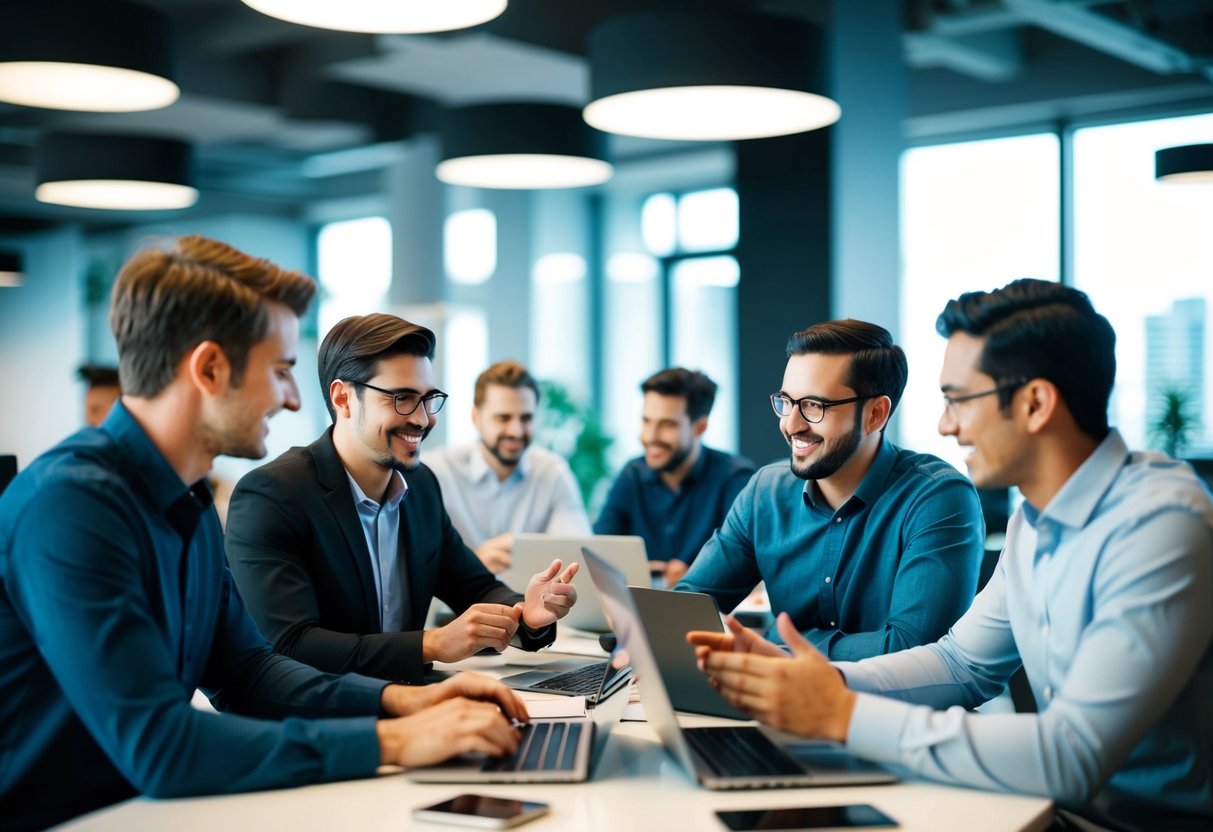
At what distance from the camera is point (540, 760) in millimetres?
1752

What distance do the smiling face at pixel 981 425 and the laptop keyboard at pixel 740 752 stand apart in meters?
0.57

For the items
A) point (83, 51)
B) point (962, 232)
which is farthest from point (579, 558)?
point (962, 232)

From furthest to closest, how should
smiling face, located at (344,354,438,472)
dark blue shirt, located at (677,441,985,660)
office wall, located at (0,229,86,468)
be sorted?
office wall, located at (0,229,86,468)
smiling face, located at (344,354,438,472)
dark blue shirt, located at (677,441,985,660)

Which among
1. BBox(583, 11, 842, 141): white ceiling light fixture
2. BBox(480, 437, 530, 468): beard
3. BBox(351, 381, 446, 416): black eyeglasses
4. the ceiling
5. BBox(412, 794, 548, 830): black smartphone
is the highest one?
the ceiling

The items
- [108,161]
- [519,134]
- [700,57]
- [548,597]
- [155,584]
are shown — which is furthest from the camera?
[108,161]

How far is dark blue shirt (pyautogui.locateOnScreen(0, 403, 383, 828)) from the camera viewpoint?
5.08ft

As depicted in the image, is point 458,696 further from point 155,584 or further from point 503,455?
point 503,455

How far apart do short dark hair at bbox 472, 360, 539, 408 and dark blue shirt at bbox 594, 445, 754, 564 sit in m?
0.64

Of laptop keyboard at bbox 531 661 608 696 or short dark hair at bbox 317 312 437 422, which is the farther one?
short dark hair at bbox 317 312 437 422

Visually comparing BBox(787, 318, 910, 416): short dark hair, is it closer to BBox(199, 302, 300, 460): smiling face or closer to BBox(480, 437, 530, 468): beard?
BBox(199, 302, 300, 460): smiling face

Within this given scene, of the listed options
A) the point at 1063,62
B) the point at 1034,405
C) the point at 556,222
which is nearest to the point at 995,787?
the point at 1034,405

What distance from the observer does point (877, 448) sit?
9.01ft

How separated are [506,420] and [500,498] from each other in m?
0.37

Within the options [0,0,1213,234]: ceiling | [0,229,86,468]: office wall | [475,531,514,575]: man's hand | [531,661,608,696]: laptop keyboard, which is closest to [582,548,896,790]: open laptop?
[531,661,608,696]: laptop keyboard
